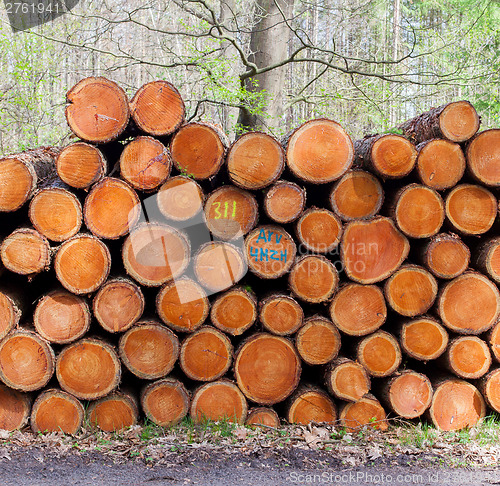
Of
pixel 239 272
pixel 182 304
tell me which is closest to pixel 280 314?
pixel 239 272

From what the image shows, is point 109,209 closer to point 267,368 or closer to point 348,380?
point 267,368

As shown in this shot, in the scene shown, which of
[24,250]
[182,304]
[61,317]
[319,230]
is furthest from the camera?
[319,230]

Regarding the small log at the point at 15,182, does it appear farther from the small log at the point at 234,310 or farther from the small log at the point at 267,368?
the small log at the point at 267,368

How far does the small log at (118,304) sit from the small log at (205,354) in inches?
18.3

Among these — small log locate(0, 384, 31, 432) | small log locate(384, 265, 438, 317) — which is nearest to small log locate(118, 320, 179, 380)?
small log locate(0, 384, 31, 432)

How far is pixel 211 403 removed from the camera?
371cm

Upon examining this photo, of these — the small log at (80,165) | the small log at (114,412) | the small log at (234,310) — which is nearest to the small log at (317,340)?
the small log at (234,310)

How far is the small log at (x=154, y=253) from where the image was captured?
3525mm

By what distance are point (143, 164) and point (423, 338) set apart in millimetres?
2613

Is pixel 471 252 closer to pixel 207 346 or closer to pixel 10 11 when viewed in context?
pixel 207 346

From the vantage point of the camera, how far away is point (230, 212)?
3654 millimetres

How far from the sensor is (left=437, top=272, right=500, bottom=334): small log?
12.5 feet

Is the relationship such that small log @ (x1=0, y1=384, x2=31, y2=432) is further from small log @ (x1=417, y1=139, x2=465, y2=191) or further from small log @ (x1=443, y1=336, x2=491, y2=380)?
small log @ (x1=417, y1=139, x2=465, y2=191)

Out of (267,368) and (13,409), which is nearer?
(13,409)
